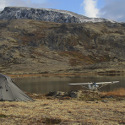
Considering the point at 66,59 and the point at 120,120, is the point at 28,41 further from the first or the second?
the point at 120,120

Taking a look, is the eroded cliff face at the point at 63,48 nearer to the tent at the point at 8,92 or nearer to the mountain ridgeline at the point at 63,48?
the mountain ridgeline at the point at 63,48

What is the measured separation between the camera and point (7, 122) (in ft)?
35.0

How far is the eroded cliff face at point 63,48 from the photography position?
130 m

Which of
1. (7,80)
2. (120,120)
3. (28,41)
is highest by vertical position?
(28,41)

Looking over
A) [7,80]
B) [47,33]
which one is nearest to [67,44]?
[47,33]

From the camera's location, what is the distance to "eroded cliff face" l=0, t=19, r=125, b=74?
13000 centimetres

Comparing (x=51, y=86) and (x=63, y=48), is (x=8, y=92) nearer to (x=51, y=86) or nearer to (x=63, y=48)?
(x=51, y=86)

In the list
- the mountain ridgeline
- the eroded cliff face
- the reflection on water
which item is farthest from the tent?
the eroded cliff face

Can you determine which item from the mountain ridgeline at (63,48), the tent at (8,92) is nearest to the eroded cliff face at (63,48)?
the mountain ridgeline at (63,48)

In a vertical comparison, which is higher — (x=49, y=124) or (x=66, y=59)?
(x=66, y=59)

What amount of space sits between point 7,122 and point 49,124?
2.18m

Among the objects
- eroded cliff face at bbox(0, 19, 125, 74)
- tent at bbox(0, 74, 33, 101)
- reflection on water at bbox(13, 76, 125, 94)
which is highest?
eroded cliff face at bbox(0, 19, 125, 74)

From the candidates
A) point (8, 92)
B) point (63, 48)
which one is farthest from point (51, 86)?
point (63, 48)

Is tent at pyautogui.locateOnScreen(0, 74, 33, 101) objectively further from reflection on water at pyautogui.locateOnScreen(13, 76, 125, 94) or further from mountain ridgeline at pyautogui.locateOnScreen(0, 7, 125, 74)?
mountain ridgeline at pyautogui.locateOnScreen(0, 7, 125, 74)
